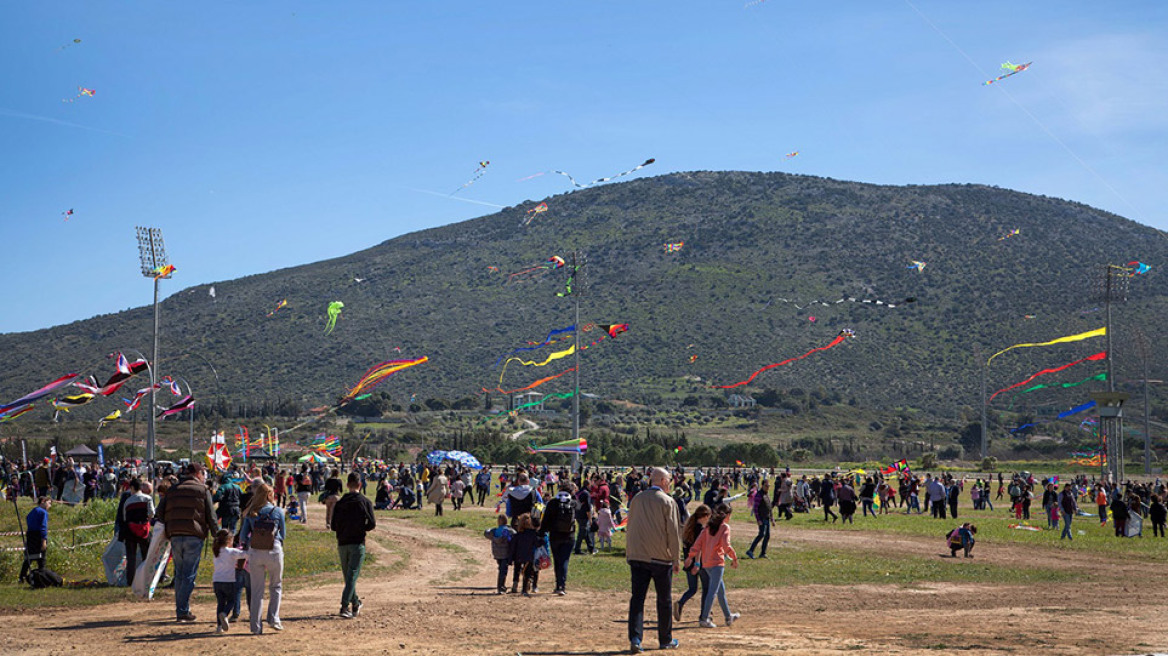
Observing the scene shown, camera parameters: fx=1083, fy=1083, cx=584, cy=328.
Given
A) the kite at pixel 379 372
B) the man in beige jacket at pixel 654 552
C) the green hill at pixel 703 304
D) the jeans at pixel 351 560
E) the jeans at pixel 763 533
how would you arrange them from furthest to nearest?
the green hill at pixel 703 304 → the kite at pixel 379 372 → the jeans at pixel 763 533 → the jeans at pixel 351 560 → the man in beige jacket at pixel 654 552

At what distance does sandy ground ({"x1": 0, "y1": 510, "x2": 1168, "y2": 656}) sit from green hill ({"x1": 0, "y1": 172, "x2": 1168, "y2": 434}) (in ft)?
273

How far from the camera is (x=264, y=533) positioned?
11.0 meters

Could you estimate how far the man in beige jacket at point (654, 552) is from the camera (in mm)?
9680

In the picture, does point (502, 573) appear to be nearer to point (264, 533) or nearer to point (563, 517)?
point (563, 517)

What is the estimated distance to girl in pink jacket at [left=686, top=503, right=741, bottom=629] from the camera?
37.9 ft

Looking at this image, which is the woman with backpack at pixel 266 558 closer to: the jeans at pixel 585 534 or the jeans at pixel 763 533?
the jeans at pixel 585 534

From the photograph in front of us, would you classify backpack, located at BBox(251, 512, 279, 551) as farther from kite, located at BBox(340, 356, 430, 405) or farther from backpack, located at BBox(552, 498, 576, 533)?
kite, located at BBox(340, 356, 430, 405)

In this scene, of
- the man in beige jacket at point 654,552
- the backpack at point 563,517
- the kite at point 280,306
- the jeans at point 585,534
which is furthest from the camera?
the kite at point 280,306

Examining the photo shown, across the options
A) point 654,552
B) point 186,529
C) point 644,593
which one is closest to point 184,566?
point 186,529

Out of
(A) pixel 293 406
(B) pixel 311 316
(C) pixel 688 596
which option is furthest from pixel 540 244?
(C) pixel 688 596

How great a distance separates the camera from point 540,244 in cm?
15375

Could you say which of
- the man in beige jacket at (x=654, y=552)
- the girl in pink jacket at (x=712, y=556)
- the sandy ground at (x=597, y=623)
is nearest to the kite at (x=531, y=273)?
the sandy ground at (x=597, y=623)

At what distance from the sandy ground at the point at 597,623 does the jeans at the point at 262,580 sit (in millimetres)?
242

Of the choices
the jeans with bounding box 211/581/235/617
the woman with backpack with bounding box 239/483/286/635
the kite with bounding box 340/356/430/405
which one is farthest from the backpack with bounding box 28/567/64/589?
the kite with bounding box 340/356/430/405
